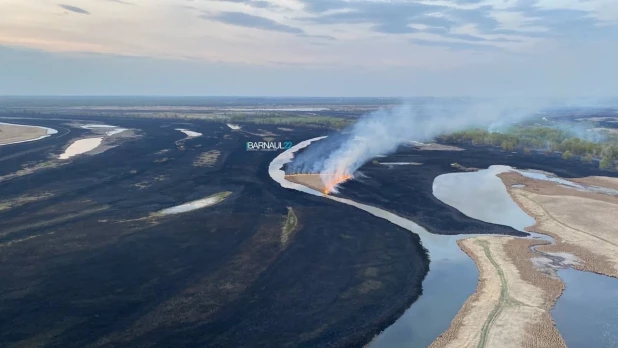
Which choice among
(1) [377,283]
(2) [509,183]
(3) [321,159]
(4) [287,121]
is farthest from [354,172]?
(4) [287,121]

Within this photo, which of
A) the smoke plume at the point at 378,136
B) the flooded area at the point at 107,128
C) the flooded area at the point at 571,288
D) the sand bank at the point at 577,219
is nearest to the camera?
the flooded area at the point at 571,288

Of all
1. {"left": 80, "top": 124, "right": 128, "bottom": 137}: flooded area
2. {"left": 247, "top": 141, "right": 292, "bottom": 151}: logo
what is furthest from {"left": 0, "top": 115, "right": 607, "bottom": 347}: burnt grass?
{"left": 80, "top": 124, "right": 128, "bottom": 137}: flooded area

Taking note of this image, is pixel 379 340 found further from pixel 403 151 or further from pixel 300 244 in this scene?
pixel 403 151

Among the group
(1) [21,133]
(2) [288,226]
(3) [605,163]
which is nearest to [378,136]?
(3) [605,163]

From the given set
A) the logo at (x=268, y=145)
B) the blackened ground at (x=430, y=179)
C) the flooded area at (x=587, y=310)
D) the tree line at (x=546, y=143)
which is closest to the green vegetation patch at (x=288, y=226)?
the blackened ground at (x=430, y=179)

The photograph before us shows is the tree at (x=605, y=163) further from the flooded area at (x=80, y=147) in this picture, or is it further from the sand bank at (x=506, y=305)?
the flooded area at (x=80, y=147)

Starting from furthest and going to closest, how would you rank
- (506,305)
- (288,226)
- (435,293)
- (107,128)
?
(107,128)
(288,226)
(435,293)
(506,305)

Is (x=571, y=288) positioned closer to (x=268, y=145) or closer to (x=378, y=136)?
(x=268, y=145)
